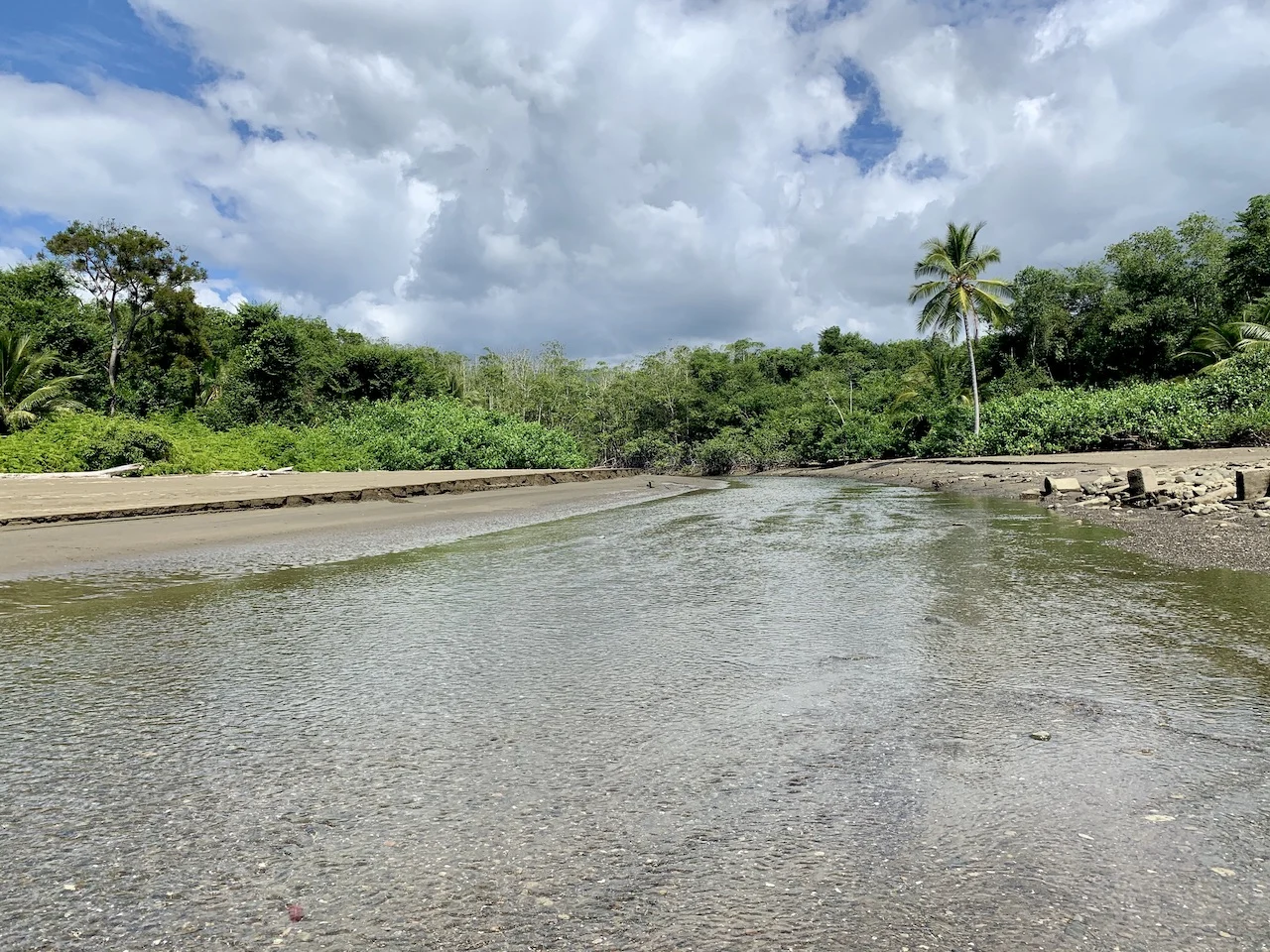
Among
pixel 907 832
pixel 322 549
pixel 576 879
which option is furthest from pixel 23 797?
pixel 322 549

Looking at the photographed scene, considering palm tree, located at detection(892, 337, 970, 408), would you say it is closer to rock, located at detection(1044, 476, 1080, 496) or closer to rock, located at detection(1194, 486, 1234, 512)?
rock, located at detection(1044, 476, 1080, 496)

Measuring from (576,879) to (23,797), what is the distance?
5.51 ft

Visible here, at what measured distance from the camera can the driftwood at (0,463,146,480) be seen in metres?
15.6

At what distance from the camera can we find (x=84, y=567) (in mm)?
6785

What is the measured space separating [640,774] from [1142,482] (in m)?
12.2

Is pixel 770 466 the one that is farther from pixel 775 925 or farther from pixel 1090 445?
pixel 775 925

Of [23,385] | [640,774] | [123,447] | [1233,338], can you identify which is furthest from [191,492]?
[1233,338]

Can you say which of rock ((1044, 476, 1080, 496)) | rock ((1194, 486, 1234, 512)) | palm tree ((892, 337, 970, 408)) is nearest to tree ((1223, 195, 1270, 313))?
palm tree ((892, 337, 970, 408))

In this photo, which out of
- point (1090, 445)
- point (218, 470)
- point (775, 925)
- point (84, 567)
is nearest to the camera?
point (775, 925)

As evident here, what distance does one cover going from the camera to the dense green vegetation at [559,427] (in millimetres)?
23453

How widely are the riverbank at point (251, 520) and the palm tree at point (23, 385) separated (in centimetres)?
875

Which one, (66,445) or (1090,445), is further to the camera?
(1090,445)

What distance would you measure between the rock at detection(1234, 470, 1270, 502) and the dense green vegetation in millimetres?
13901

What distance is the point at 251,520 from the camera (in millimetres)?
11617
